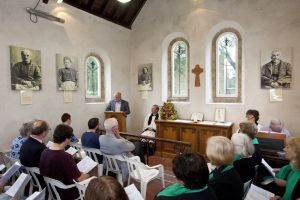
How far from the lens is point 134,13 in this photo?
6.96m

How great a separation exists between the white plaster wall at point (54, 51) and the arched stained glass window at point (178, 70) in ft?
4.81

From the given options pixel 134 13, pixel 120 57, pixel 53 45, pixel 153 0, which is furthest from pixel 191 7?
pixel 53 45

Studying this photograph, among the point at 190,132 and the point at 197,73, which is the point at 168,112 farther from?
the point at 197,73

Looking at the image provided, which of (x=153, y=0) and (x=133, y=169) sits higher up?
(x=153, y=0)

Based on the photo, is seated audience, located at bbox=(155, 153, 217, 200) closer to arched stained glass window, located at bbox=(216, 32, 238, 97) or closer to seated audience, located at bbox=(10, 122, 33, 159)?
seated audience, located at bbox=(10, 122, 33, 159)

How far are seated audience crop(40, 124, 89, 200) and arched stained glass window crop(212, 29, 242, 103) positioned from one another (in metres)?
4.46

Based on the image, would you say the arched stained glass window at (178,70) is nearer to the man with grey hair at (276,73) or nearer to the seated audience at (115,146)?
the man with grey hair at (276,73)

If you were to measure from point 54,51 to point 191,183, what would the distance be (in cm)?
474

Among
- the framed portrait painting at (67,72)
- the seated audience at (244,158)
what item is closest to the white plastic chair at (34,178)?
the seated audience at (244,158)

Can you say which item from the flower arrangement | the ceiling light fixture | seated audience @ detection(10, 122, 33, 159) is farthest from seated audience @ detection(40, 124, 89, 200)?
the flower arrangement

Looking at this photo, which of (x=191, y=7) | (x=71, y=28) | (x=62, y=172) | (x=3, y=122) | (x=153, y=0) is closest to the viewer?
(x=62, y=172)

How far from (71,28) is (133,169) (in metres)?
3.96

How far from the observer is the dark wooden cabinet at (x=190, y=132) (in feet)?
16.8

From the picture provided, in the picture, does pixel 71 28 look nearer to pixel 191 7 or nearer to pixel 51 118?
pixel 51 118
